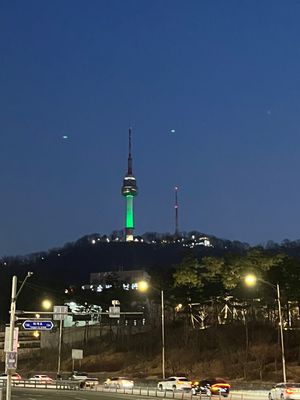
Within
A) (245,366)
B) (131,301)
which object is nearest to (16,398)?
(245,366)

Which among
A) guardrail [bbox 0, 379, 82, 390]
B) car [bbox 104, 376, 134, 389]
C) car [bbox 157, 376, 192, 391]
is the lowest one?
guardrail [bbox 0, 379, 82, 390]

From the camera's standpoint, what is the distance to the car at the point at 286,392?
3794 centimetres

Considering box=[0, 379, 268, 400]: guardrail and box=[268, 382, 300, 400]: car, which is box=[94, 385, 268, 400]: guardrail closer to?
box=[0, 379, 268, 400]: guardrail

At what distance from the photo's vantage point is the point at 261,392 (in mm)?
45906

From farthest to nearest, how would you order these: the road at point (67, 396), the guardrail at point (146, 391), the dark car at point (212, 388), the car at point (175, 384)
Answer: the car at point (175, 384) → the dark car at point (212, 388) → the road at point (67, 396) → the guardrail at point (146, 391)

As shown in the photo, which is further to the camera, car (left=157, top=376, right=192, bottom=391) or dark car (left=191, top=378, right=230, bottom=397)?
car (left=157, top=376, right=192, bottom=391)

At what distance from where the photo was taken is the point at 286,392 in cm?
3828

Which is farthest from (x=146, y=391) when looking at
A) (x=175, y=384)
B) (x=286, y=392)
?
(x=286, y=392)

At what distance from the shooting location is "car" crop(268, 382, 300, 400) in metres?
37.9

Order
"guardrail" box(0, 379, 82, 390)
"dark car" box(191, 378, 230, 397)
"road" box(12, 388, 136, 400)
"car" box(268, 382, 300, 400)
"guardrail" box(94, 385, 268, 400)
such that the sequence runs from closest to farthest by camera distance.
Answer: "car" box(268, 382, 300, 400) < "guardrail" box(94, 385, 268, 400) < "road" box(12, 388, 136, 400) < "dark car" box(191, 378, 230, 397) < "guardrail" box(0, 379, 82, 390)

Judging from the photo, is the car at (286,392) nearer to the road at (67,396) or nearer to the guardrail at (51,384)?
the road at (67,396)

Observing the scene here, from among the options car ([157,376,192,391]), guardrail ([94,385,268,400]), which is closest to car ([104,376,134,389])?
guardrail ([94,385,268,400])

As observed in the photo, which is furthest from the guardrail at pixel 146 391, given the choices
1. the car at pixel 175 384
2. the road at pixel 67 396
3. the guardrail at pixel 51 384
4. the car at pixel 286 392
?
the road at pixel 67 396

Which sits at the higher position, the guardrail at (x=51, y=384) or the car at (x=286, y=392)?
the car at (x=286, y=392)
